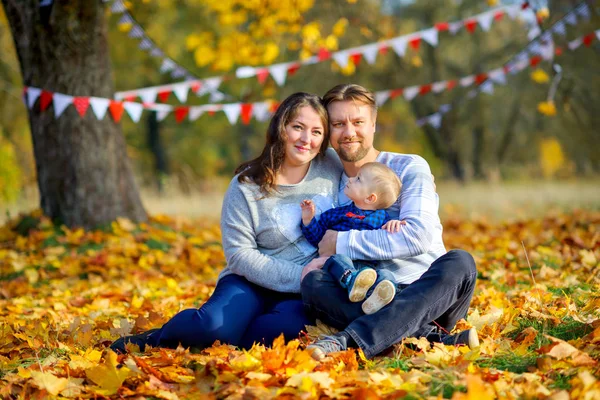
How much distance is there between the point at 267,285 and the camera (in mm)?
3494

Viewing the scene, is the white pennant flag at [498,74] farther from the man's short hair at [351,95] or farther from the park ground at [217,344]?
the man's short hair at [351,95]

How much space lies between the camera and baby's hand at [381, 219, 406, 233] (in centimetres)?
327

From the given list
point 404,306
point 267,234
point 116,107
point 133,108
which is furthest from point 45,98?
point 404,306

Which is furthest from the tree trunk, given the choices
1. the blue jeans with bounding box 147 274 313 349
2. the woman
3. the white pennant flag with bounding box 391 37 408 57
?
the blue jeans with bounding box 147 274 313 349

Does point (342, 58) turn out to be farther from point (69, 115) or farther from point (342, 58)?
point (69, 115)

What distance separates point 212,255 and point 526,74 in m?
12.2

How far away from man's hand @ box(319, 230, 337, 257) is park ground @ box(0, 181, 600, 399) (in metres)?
0.38

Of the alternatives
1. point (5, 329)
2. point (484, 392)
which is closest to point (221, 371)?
point (484, 392)

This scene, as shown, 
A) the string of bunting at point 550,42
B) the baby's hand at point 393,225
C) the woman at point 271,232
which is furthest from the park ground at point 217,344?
the string of bunting at point 550,42

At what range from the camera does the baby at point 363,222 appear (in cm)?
304

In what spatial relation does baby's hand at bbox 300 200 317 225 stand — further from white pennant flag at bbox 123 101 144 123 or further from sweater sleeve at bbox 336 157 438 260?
white pennant flag at bbox 123 101 144 123

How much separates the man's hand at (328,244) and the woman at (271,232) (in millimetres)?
58

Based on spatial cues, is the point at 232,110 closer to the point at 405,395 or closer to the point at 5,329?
the point at 5,329

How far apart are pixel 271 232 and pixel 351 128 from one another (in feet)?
2.28
